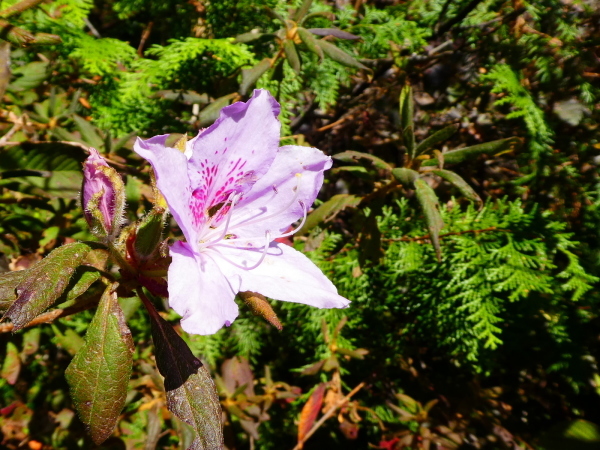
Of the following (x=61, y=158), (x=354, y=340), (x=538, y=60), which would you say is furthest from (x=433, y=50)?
(x=61, y=158)

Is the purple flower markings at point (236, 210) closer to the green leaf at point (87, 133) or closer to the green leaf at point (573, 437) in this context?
the green leaf at point (573, 437)

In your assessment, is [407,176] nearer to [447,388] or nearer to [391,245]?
[391,245]

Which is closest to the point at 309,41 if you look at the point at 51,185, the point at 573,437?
the point at 51,185

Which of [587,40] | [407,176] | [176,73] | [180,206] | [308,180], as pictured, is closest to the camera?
[180,206]

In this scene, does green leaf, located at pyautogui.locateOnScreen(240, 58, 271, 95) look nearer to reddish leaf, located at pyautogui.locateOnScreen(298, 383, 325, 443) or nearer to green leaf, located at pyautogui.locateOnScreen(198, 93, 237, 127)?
green leaf, located at pyautogui.locateOnScreen(198, 93, 237, 127)

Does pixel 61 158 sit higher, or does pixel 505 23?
pixel 505 23

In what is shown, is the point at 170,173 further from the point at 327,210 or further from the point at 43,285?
the point at 327,210

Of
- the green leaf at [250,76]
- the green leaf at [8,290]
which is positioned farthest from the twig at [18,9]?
the green leaf at [8,290]
